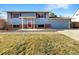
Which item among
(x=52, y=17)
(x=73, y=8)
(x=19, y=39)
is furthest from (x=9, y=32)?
(x=73, y=8)

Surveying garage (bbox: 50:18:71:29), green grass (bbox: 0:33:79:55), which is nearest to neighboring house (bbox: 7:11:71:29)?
garage (bbox: 50:18:71:29)

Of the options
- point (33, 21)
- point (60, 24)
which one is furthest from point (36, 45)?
point (60, 24)

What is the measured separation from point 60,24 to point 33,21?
0.48 meters

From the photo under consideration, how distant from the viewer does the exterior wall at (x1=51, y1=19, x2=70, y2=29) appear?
4.26m

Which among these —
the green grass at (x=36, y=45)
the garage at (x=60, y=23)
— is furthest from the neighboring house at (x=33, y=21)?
the green grass at (x=36, y=45)

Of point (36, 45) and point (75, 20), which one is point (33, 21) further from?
point (75, 20)

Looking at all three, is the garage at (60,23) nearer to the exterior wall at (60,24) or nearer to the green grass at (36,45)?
the exterior wall at (60,24)

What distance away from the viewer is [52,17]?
4258 mm

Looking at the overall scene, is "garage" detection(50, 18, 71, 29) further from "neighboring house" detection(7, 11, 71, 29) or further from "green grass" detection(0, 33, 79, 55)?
"green grass" detection(0, 33, 79, 55)

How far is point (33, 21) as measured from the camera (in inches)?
168

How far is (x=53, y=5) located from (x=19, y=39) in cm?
82

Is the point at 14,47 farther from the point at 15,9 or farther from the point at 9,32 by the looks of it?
the point at 15,9

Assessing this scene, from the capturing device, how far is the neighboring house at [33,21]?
423cm
